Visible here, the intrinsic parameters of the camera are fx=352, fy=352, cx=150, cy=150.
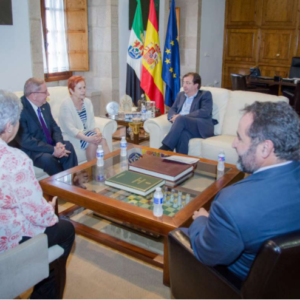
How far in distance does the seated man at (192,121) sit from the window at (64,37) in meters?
2.15

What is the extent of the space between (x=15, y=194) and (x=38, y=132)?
65.2 inches

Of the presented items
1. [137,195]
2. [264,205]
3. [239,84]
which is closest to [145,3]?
[239,84]

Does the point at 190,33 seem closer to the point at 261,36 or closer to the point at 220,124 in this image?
the point at 261,36

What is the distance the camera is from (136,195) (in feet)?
7.41

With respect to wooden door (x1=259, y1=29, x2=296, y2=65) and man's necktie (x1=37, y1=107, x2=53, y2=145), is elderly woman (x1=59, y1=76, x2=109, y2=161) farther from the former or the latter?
wooden door (x1=259, y1=29, x2=296, y2=65)

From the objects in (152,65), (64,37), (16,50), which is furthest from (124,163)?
(64,37)

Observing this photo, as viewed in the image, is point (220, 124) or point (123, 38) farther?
point (123, 38)

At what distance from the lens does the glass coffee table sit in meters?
1.97

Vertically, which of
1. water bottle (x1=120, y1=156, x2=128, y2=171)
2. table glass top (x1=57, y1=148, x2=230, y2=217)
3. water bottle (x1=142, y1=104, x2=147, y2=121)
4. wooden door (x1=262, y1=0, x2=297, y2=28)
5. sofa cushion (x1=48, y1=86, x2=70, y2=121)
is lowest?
table glass top (x1=57, y1=148, x2=230, y2=217)

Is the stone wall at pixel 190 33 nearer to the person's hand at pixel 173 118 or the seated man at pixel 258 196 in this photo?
the person's hand at pixel 173 118

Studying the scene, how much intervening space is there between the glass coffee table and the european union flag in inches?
108

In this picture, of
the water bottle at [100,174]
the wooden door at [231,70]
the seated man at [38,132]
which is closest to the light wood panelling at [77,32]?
the seated man at [38,132]

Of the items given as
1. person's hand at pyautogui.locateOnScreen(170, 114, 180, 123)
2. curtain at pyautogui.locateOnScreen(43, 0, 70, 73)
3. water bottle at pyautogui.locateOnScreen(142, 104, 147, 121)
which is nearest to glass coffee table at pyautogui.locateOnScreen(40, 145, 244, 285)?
person's hand at pyautogui.locateOnScreen(170, 114, 180, 123)

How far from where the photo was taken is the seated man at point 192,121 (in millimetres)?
3666
